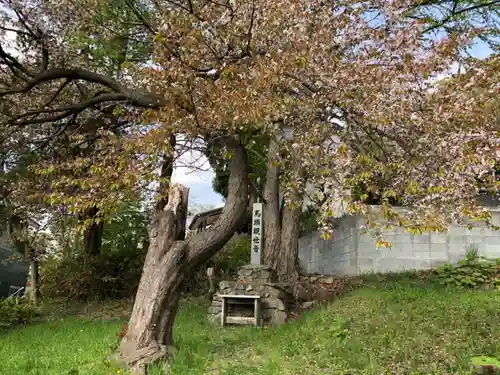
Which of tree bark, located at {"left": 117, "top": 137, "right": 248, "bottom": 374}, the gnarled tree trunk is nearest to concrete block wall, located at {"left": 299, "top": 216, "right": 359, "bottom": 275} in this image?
the gnarled tree trunk

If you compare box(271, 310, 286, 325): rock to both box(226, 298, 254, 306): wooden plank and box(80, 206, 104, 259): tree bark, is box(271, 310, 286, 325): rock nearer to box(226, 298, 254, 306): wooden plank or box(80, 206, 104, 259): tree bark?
box(226, 298, 254, 306): wooden plank

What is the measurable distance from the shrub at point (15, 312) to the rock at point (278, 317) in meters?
5.80

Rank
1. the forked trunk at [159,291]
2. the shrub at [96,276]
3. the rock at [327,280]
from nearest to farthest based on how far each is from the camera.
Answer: the forked trunk at [159,291] → the rock at [327,280] → the shrub at [96,276]

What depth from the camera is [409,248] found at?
1093 cm

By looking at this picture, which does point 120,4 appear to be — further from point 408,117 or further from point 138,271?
point 138,271

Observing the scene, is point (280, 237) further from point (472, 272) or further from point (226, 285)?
point (472, 272)

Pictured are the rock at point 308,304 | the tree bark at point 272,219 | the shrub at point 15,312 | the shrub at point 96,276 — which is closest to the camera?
the rock at point 308,304

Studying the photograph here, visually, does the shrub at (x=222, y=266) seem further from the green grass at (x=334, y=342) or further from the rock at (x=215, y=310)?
the green grass at (x=334, y=342)

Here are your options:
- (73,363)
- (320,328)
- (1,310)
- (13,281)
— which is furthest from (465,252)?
(13,281)

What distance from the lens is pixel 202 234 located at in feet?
22.8

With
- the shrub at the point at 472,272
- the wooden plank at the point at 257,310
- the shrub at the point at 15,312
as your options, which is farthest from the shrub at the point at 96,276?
the shrub at the point at 472,272

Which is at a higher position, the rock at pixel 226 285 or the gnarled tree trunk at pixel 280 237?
the gnarled tree trunk at pixel 280 237

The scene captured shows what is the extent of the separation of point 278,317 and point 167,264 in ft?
12.2

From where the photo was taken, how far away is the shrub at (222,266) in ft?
42.3
